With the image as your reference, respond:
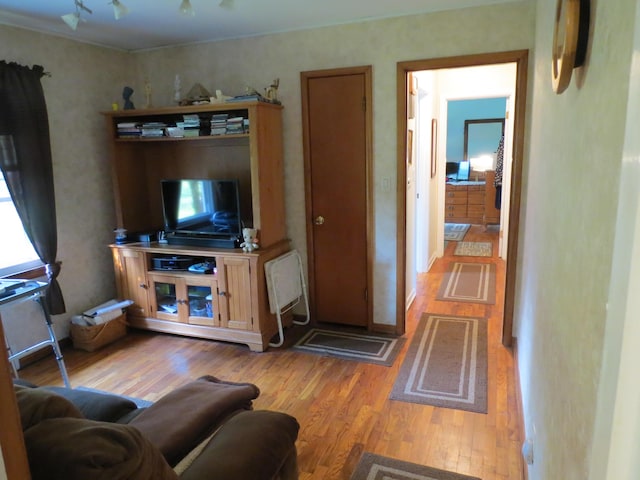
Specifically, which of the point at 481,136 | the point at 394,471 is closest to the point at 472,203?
the point at 481,136

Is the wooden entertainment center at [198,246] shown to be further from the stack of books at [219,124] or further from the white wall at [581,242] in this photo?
the white wall at [581,242]

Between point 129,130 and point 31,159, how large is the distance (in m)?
0.77

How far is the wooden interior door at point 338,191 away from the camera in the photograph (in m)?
3.40

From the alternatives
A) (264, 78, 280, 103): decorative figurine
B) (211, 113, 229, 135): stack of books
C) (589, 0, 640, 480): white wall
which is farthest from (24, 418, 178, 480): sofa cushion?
(264, 78, 280, 103): decorative figurine

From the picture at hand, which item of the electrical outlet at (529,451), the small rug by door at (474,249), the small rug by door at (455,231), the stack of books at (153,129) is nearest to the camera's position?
the electrical outlet at (529,451)

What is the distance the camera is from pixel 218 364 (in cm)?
319

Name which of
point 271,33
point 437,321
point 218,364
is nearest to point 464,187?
point 437,321

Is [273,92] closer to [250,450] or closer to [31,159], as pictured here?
[31,159]

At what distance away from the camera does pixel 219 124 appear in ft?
11.1

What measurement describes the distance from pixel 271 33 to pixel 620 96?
10.6 feet

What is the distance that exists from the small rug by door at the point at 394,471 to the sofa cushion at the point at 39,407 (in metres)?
1.36

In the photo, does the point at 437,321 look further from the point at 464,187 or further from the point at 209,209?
the point at 464,187

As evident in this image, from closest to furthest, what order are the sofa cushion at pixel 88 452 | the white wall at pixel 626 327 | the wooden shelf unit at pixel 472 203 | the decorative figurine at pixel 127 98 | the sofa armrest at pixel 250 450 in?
the white wall at pixel 626 327, the sofa cushion at pixel 88 452, the sofa armrest at pixel 250 450, the decorative figurine at pixel 127 98, the wooden shelf unit at pixel 472 203

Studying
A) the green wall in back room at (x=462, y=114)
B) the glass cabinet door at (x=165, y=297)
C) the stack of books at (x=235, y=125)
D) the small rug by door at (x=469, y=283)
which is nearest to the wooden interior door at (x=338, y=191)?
the stack of books at (x=235, y=125)
